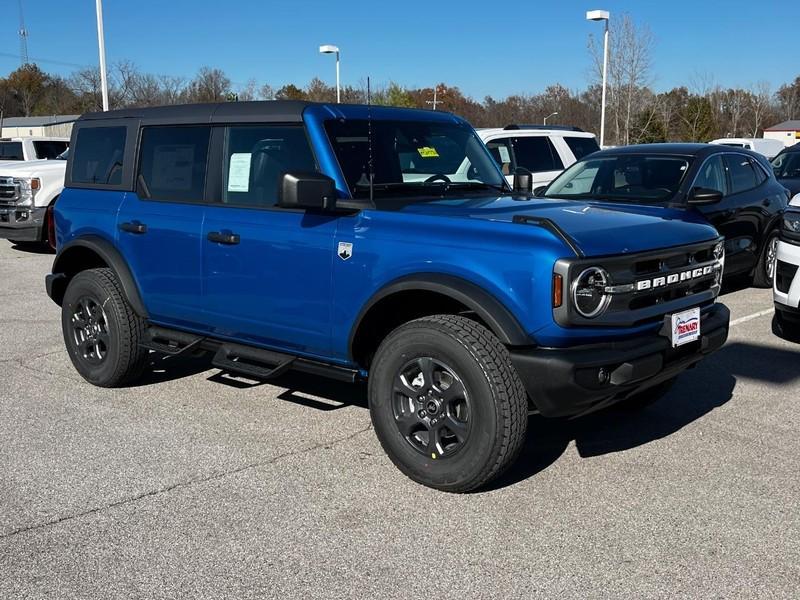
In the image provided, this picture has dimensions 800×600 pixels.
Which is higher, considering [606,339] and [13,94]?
[13,94]

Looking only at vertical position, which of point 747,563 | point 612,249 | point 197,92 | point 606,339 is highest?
point 197,92

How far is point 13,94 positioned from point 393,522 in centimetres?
8653

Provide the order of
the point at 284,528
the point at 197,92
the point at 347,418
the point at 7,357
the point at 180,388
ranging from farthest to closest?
the point at 197,92
the point at 7,357
the point at 180,388
the point at 347,418
the point at 284,528

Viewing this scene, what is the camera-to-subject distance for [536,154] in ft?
41.7

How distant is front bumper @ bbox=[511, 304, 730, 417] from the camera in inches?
151

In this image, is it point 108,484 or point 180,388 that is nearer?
point 108,484

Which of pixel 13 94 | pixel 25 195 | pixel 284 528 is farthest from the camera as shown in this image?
pixel 13 94

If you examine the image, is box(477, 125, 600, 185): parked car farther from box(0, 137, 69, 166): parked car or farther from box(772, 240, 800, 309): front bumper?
box(0, 137, 69, 166): parked car

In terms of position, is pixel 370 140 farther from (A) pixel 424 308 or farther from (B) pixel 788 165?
(B) pixel 788 165

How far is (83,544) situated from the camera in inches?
146

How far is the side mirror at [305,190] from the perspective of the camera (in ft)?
14.3

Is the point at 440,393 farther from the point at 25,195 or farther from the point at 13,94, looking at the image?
the point at 13,94

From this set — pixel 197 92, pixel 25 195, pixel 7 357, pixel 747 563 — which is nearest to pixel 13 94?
pixel 197 92

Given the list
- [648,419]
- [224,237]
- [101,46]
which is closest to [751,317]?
[648,419]
